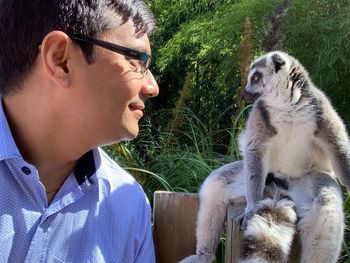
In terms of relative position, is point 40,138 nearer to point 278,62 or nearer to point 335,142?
point 335,142

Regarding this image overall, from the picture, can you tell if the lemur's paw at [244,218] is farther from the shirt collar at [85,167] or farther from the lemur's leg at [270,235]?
the shirt collar at [85,167]

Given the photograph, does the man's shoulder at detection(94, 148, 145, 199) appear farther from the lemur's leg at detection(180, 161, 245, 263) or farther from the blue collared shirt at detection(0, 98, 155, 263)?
the lemur's leg at detection(180, 161, 245, 263)

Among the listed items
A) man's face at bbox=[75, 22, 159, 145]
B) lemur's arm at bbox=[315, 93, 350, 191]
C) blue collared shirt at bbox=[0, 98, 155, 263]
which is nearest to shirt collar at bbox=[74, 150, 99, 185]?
blue collared shirt at bbox=[0, 98, 155, 263]

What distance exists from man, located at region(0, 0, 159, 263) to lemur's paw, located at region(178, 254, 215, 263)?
1.08 ft

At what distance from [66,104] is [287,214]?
0.75 metres

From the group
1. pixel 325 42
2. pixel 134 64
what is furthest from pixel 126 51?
pixel 325 42

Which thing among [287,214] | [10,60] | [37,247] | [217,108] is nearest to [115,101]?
[10,60]

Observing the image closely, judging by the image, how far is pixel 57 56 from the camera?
1.41m

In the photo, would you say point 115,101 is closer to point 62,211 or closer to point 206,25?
point 62,211

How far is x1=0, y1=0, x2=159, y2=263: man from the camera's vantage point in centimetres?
139

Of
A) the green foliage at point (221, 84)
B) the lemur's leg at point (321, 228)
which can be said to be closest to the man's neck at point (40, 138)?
the lemur's leg at point (321, 228)

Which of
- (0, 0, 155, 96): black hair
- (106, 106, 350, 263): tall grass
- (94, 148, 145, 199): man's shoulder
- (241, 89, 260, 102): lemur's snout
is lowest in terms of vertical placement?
(106, 106, 350, 263): tall grass

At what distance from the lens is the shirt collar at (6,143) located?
1400mm

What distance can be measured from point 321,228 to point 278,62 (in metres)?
1.08
